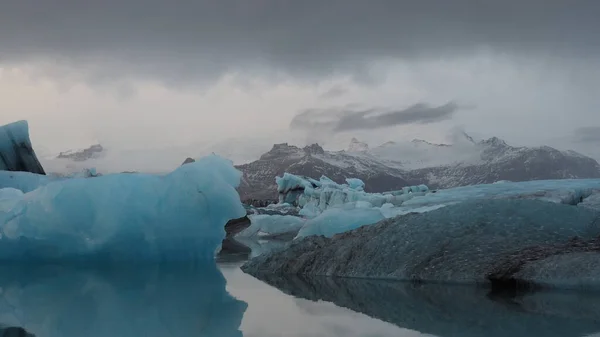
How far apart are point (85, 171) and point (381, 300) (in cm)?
2618

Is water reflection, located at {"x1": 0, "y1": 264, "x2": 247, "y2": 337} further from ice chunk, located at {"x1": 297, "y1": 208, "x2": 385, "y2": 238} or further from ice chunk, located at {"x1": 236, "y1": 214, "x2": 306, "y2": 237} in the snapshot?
ice chunk, located at {"x1": 236, "y1": 214, "x2": 306, "y2": 237}

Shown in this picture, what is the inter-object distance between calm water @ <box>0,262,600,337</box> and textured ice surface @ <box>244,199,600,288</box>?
21.6 inches

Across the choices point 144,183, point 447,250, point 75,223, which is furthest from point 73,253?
point 447,250

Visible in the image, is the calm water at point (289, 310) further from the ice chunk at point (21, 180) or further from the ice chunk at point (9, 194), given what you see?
the ice chunk at point (21, 180)

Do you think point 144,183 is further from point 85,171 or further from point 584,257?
point 85,171

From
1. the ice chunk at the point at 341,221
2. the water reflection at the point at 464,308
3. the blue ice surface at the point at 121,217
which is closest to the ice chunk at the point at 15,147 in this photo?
the blue ice surface at the point at 121,217

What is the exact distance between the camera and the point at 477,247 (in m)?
7.95

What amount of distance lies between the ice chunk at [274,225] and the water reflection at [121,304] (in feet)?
59.4

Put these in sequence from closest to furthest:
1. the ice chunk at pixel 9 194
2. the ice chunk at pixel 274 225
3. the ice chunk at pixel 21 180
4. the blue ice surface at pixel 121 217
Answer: the blue ice surface at pixel 121 217, the ice chunk at pixel 9 194, the ice chunk at pixel 21 180, the ice chunk at pixel 274 225

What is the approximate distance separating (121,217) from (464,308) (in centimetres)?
845

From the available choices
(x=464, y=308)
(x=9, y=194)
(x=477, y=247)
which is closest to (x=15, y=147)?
(x=9, y=194)

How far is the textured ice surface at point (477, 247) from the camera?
7.09 m

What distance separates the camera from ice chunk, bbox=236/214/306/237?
28953mm

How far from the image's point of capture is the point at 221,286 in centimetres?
823
